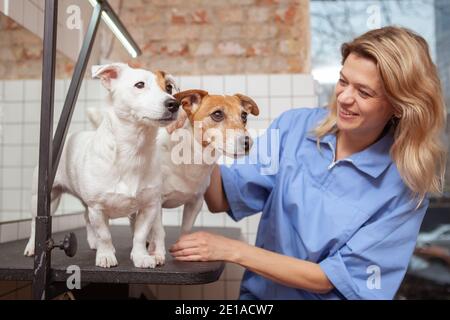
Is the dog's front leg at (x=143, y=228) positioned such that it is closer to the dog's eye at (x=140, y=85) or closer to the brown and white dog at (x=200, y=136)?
the brown and white dog at (x=200, y=136)

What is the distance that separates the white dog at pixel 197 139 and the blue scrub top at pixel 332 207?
13 centimetres

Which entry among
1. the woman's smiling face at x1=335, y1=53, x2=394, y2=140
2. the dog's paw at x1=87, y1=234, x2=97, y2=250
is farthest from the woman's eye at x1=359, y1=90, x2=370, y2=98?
the dog's paw at x1=87, y1=234, x2=97, y2=250

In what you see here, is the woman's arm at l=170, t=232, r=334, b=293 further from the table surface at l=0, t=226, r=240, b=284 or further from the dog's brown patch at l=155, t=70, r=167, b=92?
the dog's brown patch at l=155, t=70, r=167, b=92

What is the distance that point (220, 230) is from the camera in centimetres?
104

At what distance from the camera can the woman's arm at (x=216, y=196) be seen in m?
0.93

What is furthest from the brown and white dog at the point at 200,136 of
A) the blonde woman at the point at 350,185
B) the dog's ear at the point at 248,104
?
the blonde woman at the point at 350,185

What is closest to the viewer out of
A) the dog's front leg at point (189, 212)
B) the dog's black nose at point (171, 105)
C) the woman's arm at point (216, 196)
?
the dog's black nose at point (171, 105)

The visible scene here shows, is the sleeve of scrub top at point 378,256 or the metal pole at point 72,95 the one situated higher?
the metal pole at point 72,95

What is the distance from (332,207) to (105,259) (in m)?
0.48

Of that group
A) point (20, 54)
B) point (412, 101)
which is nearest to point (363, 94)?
point (412, 101)

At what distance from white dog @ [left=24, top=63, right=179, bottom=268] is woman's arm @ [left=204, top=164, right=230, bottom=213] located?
22 centimetres
